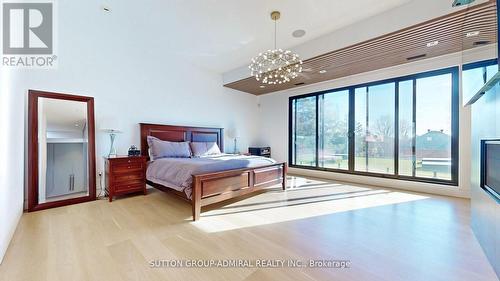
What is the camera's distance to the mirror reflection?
3.12 m

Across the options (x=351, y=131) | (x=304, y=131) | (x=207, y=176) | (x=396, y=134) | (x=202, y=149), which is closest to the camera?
(x=207, y=176)

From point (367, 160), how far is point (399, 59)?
2.33 metres

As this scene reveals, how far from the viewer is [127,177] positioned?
357 centimetres

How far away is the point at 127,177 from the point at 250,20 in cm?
349

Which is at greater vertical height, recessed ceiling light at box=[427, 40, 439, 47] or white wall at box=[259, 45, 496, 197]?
recessed ceiling light at box=[427, 40, 439, 47]

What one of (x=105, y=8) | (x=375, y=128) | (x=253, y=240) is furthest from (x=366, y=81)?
(x=105, y=8)

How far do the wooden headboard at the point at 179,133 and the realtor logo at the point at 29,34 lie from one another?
1.81 m

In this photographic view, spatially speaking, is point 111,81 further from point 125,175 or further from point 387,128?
point 387,128

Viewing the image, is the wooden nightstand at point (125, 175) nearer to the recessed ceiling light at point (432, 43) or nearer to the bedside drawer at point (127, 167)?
the bedside drawer at point (127, 167)

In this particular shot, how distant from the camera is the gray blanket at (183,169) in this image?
9.21 feet

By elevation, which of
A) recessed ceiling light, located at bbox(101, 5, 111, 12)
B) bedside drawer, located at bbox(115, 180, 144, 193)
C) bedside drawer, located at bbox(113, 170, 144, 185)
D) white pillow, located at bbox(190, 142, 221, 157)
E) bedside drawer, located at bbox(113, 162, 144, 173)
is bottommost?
bedside drawer, located at bbox(115, 180, 144, 193)

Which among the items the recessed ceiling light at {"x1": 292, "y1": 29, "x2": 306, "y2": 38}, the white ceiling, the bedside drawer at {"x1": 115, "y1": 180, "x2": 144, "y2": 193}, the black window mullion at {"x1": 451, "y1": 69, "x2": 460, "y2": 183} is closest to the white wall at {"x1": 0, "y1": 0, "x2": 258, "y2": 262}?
the white ceiling

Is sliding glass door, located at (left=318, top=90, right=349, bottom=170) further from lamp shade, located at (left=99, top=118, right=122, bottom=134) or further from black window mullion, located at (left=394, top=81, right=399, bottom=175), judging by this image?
lamp shade, located at (left=99, top=118, right=122, bottom=134)

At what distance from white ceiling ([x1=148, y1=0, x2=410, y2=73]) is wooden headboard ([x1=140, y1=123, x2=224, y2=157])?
5.89 feet
